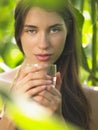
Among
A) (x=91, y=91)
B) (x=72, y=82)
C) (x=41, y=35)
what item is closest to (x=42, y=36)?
(x=41, y=35)

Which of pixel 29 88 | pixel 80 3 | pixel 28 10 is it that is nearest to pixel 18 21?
pixel 28 10

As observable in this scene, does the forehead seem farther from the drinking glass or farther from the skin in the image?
the drinking glass

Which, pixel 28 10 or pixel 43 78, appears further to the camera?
pixel 28 10

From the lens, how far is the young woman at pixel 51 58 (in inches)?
23.0

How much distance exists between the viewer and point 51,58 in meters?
0.91

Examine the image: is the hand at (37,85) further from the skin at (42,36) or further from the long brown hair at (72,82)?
the long brown hair at (72,82)

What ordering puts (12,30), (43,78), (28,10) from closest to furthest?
(43,78), (28,10), (12,30)

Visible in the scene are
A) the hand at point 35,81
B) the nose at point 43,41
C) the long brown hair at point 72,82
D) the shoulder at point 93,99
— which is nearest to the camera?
the hand at point 35,81

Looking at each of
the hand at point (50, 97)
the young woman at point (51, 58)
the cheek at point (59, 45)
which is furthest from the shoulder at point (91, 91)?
the hand at point (50, 97)

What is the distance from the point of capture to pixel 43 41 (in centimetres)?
86

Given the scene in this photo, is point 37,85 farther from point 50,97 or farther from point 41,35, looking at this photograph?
point 41,35

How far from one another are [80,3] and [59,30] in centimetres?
8

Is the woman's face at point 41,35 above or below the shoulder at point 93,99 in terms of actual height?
above

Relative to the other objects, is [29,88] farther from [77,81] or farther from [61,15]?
[77,81]
